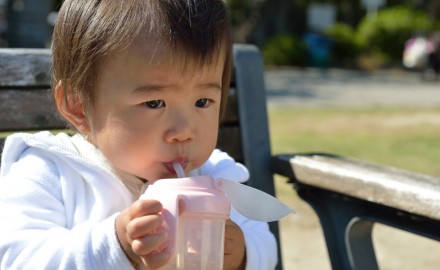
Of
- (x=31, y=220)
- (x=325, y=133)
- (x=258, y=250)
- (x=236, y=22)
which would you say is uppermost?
(x=31, y=220)

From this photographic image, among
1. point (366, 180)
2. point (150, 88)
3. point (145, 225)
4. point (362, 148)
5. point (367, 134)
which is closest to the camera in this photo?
point (145, 225)

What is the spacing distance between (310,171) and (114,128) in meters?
0.65

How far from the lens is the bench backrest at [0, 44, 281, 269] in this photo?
2.01m

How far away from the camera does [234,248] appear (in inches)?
62.2

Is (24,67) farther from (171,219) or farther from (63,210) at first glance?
(171,219)

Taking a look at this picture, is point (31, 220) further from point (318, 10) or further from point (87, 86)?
point (318, 10)

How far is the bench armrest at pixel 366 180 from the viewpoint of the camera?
1.66m

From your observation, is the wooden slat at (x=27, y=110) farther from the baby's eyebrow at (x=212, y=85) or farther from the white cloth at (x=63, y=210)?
the baby's eyebrow at (x=212, y=85)

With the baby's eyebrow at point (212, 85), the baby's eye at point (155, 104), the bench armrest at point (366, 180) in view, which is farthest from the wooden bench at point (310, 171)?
the baby's eye at point (155, 104)

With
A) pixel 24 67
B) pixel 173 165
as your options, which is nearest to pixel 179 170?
pixel 173 165

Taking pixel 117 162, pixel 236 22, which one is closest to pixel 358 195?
pixel 117 162

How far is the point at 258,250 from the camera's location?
168 cm

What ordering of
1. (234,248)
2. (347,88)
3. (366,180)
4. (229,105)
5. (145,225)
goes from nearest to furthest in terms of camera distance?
(145,225), (234,248), (366,180), (229,105), (347,88)

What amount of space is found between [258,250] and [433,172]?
5.06 metres
